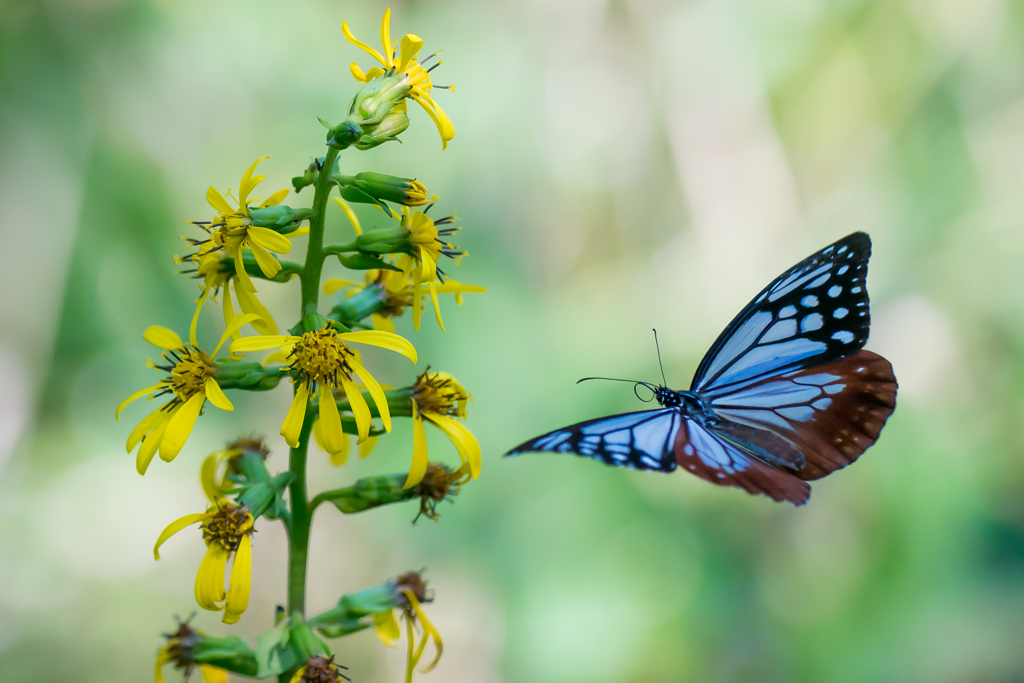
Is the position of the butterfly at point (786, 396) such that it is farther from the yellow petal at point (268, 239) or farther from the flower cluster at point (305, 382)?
the yellow petal at point (268, 239)

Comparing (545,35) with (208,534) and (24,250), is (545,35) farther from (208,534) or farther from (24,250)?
(208,534)

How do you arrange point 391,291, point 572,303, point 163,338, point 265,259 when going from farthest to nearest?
point 572,303 < point 391,291 < point 163,338 < point 265,259

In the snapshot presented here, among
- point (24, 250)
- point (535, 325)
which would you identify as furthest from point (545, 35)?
point (24, 250)

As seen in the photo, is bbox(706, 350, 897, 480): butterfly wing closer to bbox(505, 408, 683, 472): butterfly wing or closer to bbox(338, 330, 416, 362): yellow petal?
bbox(505, 408, 683, 472): butterfly wing

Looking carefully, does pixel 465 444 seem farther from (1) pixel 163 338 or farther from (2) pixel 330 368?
(1) pixel 163 338

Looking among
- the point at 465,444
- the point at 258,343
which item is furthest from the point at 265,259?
the point at 465,444

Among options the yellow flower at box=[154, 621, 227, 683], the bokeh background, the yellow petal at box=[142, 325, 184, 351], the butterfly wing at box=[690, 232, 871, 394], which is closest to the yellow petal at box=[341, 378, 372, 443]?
the yellow petal at box=[142, 325, 184, 351]

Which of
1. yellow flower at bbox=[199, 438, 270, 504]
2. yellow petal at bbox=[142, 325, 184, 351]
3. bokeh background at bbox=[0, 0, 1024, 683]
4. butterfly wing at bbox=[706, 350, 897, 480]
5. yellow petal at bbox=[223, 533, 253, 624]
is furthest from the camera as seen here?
bokeh background at bbox=[0, 0, 1024, 683]
